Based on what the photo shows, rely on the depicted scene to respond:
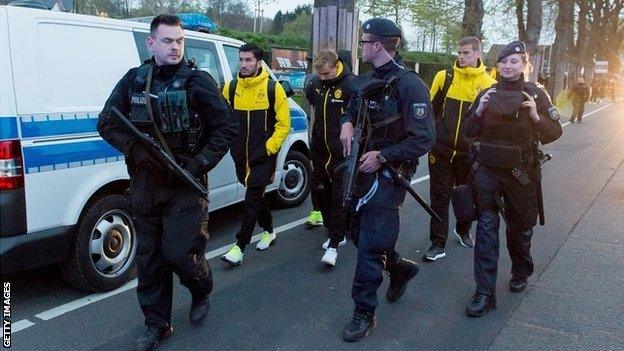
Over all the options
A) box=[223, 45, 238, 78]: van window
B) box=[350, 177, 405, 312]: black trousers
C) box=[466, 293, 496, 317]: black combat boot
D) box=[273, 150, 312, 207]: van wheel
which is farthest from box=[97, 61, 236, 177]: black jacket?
box=[273, 150, 312, 207]: van wheel

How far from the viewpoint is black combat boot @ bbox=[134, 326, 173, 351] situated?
3201 mm

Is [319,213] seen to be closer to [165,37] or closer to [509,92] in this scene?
[509,92]

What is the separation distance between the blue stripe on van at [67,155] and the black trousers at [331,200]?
1888 millimetres

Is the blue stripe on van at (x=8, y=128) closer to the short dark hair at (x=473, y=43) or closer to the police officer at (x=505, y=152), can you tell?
the police officer at (x=505, y=152)

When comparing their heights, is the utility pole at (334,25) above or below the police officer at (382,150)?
above

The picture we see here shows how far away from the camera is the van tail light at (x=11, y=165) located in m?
3.25

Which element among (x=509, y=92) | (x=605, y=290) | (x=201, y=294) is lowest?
(x=605, y=290)

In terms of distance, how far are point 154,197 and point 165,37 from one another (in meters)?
0.90

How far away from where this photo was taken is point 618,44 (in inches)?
2489

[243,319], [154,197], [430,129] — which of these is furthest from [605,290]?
[154,197]

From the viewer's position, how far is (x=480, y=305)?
12.6 ft

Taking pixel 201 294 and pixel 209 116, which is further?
pixel 201 294

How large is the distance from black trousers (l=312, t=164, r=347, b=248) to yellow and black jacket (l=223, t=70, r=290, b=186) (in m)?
0.65

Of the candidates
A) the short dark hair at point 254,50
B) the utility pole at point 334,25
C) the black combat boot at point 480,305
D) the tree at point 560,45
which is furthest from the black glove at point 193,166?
the tree at point 560,45
